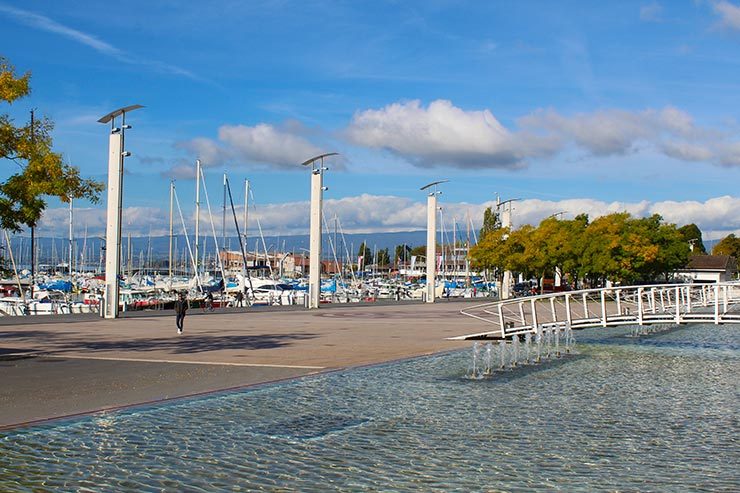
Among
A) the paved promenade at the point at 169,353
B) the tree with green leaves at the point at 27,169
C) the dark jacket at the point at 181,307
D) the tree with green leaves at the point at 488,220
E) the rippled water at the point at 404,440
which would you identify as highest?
the tree with green leaves at the point at 488,220

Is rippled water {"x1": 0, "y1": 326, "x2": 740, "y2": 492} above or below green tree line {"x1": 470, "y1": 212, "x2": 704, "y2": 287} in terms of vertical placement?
below

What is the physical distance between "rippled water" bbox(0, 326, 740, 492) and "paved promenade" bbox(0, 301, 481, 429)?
1.41m

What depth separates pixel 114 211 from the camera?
40.6 meters

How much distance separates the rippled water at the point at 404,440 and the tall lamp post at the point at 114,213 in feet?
75.1

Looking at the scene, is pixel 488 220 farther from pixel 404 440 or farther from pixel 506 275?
pixel 404 440

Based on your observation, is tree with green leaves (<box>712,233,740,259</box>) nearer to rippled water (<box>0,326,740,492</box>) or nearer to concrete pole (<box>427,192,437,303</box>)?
concrete pole (<box>427,192,437,303</box>)

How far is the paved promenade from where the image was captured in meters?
15.9

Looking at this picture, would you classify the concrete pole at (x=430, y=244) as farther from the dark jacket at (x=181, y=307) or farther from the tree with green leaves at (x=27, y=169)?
the tree with green leaves at (x=27, y=169)

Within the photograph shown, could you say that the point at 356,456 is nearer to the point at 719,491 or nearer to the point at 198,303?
the point at 719,491

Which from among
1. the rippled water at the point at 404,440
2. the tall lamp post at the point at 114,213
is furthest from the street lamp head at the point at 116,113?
the rippled water at the point at 404,440

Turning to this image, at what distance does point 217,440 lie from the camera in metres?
12.2

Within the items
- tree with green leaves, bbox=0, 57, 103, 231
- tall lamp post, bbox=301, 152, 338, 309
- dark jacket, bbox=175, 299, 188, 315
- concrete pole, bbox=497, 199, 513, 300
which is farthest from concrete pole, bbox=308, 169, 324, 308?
tree with green leaves, bbox=0, 57, 103, 231

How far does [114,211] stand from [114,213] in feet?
0.31

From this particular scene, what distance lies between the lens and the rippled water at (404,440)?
402 inches
